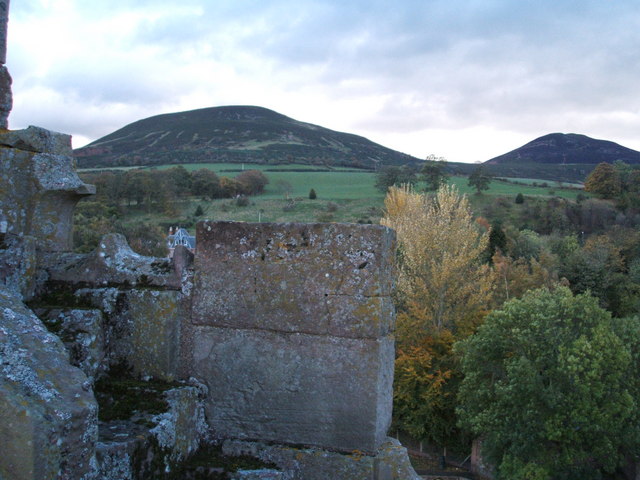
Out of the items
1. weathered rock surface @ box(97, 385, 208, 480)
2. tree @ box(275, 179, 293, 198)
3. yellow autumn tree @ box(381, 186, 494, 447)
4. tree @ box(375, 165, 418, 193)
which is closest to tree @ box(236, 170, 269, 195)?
tree @ box(275, 179, 293, 198)

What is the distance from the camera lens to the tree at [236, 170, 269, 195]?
60.3 m

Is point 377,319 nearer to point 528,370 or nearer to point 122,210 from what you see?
point 528,370

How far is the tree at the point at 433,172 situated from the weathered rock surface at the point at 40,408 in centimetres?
5700

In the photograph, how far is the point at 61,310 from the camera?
3.52 m

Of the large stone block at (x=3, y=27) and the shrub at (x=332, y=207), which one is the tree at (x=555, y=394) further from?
the shrub at (x=332, y=207)

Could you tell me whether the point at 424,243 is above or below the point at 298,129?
below

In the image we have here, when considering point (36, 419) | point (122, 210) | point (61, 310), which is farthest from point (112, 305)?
point (122, 210)

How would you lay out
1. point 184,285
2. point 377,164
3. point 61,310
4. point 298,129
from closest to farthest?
1. point 61,310
2. point 184,285
3. point 377,164
4. point 298,129

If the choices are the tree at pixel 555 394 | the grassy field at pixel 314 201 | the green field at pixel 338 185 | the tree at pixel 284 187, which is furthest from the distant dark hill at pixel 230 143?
the tree at pixel 555 394

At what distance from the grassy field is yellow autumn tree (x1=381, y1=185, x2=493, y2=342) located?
610 inches

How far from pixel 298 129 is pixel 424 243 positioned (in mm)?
104902

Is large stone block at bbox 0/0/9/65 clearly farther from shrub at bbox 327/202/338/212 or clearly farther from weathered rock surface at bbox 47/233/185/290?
shrub at bbox 327/202/338/212

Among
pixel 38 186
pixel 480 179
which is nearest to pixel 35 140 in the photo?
pixel 38 186

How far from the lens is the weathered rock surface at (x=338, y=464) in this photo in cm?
345
